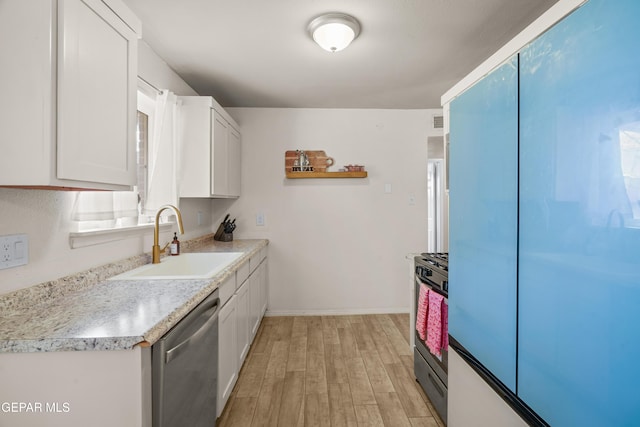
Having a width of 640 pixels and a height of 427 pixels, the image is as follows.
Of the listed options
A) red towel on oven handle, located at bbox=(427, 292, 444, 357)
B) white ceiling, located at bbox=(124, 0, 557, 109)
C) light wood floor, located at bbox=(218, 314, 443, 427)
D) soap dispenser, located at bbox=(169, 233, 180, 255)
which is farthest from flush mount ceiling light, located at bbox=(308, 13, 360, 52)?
light wood floor, located at bbox=(218, 314, 443, 427)

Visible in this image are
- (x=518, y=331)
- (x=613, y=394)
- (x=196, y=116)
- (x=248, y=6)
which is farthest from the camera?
(x=196, y=116)

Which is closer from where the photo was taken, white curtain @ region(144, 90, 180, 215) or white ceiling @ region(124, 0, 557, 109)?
white ceiling @ region(124, 0, 557, 109)

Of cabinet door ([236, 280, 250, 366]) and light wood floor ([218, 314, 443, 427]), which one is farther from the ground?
cabinet door ([236, 280, 250, 366])

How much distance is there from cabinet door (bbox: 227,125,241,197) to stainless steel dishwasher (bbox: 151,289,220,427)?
174 centimetres

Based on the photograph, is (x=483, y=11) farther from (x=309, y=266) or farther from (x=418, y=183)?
(x=309, y=266)

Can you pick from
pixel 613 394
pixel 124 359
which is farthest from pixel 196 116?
pixel 613 394

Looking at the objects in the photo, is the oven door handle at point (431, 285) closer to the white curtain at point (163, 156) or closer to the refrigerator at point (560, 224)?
the refrigerator at point (560, 224)

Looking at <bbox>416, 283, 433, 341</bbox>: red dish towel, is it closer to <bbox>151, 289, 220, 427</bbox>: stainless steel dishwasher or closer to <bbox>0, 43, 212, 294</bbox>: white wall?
<bbox>151, 289, 220, 427</bbox>: stainless steel dishwasher

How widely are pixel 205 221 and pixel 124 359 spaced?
2.46 m

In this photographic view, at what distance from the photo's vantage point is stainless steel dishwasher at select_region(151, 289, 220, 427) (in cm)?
97

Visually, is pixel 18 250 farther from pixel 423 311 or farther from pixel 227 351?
pixel 423 311

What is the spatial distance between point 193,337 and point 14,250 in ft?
2.47

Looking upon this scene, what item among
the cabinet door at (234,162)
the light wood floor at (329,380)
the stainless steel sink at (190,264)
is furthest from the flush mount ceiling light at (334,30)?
the light wood floor at (329,380)

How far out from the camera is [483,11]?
1.75m
